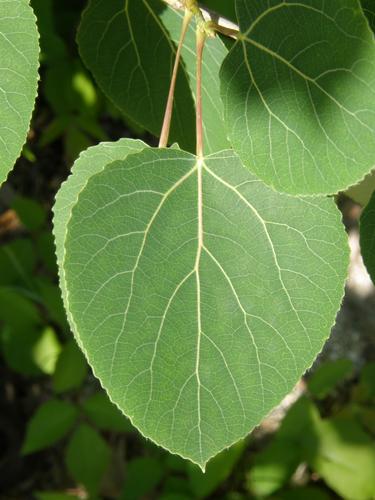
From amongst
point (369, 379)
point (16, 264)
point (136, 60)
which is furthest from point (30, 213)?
point (136, 60)

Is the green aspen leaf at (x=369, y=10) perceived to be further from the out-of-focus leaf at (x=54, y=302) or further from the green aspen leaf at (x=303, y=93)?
the out-of-focus leaf at (x=54, y=302)

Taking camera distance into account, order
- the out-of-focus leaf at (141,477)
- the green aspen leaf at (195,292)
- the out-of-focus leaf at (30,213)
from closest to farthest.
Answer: the green aspen leaf at (195,292) < the out-of-focus leaf at (141,477) < the out-of-focus leaf at (30,213)

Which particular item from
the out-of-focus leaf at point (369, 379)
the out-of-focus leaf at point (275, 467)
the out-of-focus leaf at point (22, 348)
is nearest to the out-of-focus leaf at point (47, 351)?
the out-of-focus leaf at point (22, 348)

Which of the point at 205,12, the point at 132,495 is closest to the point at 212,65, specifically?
the point at 205,12

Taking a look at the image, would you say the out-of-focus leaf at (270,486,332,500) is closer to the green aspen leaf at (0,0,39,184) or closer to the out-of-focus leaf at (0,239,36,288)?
the out-of-focus leaf at (0,239,36,288)

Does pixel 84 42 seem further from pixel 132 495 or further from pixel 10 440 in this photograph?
pixel 10 440

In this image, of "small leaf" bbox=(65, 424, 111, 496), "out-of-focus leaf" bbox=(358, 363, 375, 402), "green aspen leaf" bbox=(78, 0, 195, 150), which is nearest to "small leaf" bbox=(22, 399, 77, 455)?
"small leaf" bbox=(65, 424, 111, 496)

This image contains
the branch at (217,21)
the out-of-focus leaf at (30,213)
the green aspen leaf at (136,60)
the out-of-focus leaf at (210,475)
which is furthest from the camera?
the out-of-focus leaf at (30,213)
